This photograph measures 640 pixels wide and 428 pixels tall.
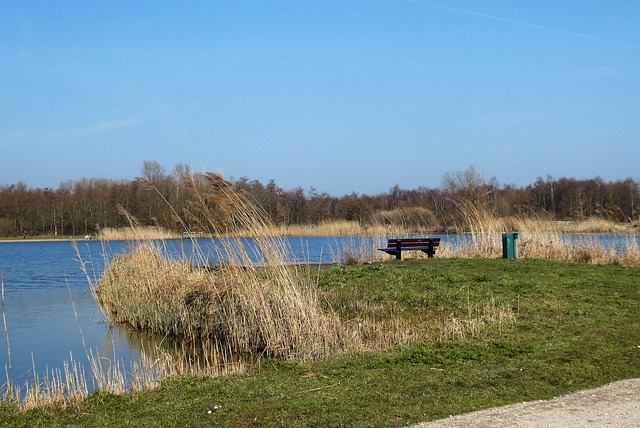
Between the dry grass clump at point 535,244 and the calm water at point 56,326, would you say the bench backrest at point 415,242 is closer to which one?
the dry grass clump at point 535,244

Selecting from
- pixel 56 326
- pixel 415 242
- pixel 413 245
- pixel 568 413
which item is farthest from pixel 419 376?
pixel 415 242

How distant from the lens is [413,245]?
20922 millimetres

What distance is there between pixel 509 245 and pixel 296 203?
372 inches

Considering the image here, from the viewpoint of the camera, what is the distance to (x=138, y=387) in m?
7.78

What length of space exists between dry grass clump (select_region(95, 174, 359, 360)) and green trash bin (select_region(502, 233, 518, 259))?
9.70 meters

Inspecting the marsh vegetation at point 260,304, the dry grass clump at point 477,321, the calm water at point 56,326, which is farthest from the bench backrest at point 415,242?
the dry grass clump at point 477,321

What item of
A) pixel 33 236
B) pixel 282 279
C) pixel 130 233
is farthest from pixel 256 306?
pixel 33 236

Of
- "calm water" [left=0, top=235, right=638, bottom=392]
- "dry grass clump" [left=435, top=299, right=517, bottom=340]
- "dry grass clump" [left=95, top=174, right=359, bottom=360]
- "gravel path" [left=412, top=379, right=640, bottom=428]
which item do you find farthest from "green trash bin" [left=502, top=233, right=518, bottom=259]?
"gravel path" [left=412, top=379, right=640, bottom=428]

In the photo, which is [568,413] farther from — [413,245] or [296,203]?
[296,203]

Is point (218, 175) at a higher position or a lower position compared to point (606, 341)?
higher

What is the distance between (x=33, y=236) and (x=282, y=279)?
183 feet

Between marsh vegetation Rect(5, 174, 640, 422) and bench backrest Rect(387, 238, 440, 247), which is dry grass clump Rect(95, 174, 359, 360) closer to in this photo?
marsh vegetation Rect(5, 174, 640, 422)

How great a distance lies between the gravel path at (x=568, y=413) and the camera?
5617 mm

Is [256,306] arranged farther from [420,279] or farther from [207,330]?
[420,279]
